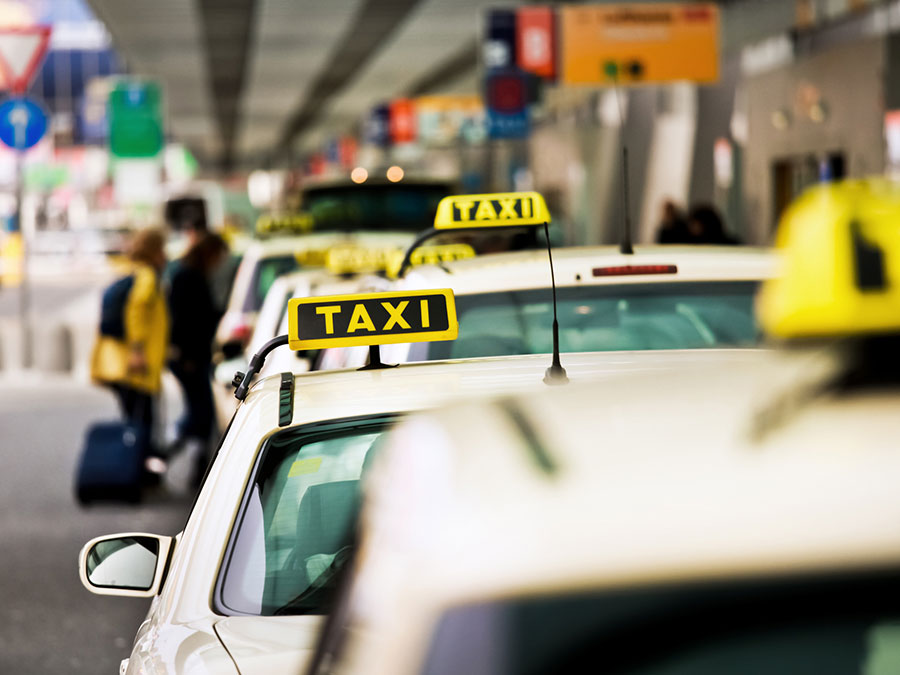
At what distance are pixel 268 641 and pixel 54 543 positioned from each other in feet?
22.1

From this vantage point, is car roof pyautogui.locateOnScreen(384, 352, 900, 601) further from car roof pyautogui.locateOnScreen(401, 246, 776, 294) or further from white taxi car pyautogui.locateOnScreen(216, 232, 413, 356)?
white taxi car pyautogui.locateOnScreen(216, 232, 413, 356)

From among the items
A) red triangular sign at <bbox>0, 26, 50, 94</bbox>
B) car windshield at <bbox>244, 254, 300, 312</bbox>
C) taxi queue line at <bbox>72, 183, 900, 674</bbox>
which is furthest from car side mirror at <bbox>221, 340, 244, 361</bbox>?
red triangular sign at <bbox>0, 26, 50, 94</bbox>

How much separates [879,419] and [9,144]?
60.1ft

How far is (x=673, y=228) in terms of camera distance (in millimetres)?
15578

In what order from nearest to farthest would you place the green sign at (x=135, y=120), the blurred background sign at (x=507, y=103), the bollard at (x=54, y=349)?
the bollard at (x=54, y=349) < the blurred background sign at (x=507, y=103) < the green sign at (x=135, y=120)

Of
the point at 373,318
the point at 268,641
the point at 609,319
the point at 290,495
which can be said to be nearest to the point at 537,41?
the point at 609,319

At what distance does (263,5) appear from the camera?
27.4 metres

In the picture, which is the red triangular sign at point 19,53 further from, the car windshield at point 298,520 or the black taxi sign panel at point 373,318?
the car windshield at point 298,520

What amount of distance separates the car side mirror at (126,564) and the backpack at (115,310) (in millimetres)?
7632

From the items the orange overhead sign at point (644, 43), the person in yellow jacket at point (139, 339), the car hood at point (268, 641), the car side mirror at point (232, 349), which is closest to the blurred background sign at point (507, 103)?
the orange overhead sign at point (644, 43)

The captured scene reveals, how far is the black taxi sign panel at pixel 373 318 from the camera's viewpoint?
11.4ft

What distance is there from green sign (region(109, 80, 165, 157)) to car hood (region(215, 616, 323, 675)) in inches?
1167

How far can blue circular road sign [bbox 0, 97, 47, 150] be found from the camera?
1844 cm

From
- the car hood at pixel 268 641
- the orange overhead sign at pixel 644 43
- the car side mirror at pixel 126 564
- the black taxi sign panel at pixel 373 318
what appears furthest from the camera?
the orange overhead sign at pixel 644 43
